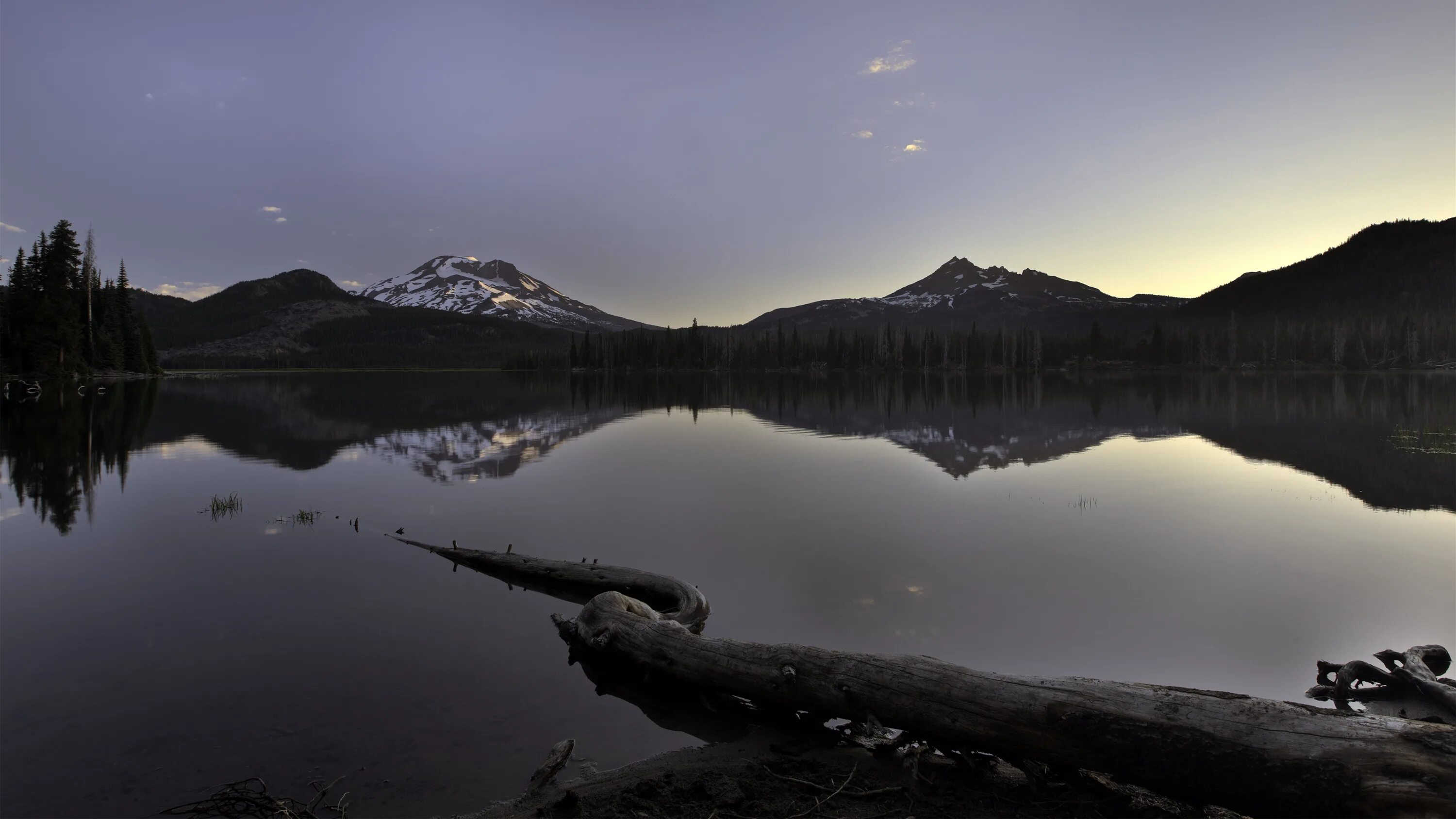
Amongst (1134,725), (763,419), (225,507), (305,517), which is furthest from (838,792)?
(763,419)

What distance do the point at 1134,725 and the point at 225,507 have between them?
771 inches

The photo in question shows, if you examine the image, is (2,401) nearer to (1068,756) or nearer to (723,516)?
(723,516)

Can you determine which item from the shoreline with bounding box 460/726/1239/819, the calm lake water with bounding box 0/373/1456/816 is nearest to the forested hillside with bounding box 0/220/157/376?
the calm lake water with bounding box 0/373/1456/816

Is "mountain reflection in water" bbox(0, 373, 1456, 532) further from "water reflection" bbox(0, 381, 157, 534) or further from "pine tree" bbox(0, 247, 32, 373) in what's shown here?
"pine tree" bbox(0, 247, 32, 373)

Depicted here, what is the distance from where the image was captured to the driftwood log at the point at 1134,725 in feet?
14.8

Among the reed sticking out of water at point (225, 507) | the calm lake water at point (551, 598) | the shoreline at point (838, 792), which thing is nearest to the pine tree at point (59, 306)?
the calm lake water at point (551, 598)

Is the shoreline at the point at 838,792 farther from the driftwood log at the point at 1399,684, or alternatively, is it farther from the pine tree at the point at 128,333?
the pine tree at the point at 128,333

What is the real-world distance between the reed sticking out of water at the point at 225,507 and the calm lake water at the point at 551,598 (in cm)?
26

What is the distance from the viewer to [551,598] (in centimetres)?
1121

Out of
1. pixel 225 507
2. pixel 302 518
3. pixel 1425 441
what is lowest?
pixel 302 518

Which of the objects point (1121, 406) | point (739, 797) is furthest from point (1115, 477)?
point (1121, 406)

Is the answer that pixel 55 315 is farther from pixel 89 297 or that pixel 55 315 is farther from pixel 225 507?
pixel 225 507

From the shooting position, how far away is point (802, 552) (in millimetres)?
13273

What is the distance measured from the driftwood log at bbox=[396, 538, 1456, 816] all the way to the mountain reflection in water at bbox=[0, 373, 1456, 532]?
16.8 m
